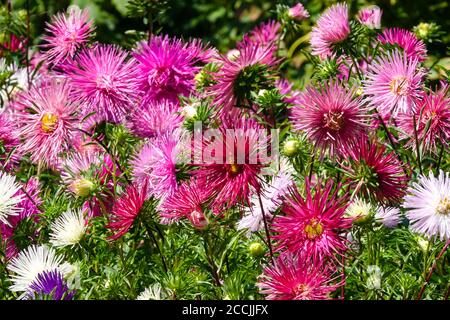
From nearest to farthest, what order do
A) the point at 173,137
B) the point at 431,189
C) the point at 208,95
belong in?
the point at 431,189
the point at 208,95
the point at 173,137

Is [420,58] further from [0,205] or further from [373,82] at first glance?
[0,205]

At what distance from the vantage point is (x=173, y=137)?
1.66 meters

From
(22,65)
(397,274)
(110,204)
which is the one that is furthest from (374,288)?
(22,65)

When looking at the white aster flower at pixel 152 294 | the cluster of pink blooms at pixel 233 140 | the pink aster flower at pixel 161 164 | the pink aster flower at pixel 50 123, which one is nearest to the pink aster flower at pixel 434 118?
the cluster of pink blooms at pixel 233 140

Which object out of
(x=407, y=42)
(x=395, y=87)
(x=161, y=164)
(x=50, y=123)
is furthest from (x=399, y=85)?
(x=50, y=123)

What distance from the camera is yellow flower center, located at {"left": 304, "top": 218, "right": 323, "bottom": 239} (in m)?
1.33

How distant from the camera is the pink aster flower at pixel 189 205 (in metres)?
1.41

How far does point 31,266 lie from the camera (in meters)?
1.44

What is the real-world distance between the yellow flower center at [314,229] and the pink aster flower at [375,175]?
12 cm

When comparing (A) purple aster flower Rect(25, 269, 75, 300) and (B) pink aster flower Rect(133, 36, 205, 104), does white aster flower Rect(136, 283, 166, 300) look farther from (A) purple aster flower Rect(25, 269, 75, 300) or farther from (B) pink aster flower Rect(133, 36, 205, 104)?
(B) pink aster flower Rect(133, 36, 205, 104)

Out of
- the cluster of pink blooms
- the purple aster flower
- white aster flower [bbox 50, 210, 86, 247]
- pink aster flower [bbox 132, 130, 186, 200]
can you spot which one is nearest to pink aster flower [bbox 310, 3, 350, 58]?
the cluster of pink blooms

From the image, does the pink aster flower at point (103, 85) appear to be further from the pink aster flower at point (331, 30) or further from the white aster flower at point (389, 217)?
the white aster flower at point (389, 217)

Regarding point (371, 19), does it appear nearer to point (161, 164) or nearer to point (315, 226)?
point (161, 164)

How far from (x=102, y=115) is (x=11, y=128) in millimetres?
274
